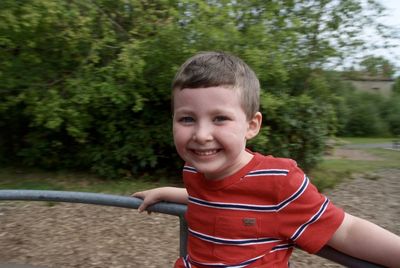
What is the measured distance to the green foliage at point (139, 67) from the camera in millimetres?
4773

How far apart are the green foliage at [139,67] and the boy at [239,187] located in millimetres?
3183

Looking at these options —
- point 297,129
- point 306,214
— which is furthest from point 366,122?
point 306,214

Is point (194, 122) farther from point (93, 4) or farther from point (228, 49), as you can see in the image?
point (93, 4)

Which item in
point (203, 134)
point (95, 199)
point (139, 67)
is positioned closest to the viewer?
point (203, 134)

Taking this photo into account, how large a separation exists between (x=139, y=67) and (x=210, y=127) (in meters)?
3.41

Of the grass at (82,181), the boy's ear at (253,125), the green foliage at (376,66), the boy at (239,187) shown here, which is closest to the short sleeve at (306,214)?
the boy at (239,187)

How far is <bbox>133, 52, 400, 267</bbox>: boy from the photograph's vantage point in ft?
4.66

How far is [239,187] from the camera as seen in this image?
5.05 ft

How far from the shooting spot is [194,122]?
4.93ft

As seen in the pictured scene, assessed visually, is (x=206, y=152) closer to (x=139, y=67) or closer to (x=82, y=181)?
(x=139, y=67)

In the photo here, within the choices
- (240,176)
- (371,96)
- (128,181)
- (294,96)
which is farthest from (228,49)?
(371,96)

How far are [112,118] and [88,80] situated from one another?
66 centimetres

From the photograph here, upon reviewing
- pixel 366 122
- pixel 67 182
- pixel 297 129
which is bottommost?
pixel 366 122

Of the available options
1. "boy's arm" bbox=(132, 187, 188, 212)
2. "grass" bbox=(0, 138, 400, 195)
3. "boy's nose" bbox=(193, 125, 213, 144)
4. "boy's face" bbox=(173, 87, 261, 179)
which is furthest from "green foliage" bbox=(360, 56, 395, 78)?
"boy's nose" bbox=(193, 125, 213, 144)
